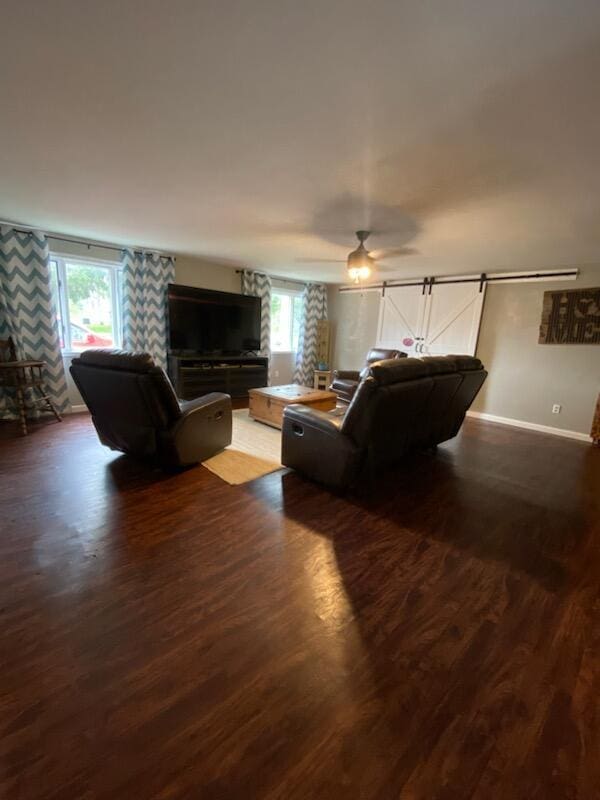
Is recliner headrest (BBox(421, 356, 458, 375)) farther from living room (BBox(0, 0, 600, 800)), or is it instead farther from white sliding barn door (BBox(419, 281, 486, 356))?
white sliding barn door (BBox(419, 281, 486, 356))

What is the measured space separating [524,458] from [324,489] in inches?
94.7

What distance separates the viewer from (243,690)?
46.8 inches

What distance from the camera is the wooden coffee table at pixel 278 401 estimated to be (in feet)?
12.9

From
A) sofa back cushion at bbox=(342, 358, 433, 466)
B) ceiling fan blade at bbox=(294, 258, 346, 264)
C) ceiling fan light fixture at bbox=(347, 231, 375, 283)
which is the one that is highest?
ceiling fan blade at bbox=(294, 258, 346, 264)

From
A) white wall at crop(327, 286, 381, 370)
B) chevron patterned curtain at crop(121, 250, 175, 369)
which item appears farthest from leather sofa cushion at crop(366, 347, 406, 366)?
chevron patterned curtain at crop(121, 250, 175, 369)

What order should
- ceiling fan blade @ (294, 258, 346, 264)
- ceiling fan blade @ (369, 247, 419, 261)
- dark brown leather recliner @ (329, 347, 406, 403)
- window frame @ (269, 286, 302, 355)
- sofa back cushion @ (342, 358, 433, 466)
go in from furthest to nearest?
window frame @ (269, 286, 302, 355) → dark brown leather recliner @ (329, 347, 406, 403) → ceiling fan blade @ (294, 258, 346, 264) → ceiling fan blade @ (369, 247, 419, 261) → sofa back cushion @ (342, 358, 433, 466)

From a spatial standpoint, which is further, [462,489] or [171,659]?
[462,489]

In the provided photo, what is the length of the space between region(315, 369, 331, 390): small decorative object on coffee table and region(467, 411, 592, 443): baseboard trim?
2564 millimetres

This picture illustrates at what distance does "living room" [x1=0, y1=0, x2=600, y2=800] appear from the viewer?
41.3 inches

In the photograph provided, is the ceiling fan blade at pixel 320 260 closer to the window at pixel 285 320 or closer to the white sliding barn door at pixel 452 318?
the window at pixel 285 320

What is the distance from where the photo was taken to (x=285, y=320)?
6805 mm

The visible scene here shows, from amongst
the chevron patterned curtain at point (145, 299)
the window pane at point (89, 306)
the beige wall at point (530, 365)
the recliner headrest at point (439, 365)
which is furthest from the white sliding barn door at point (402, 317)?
the window pane at point (89, 306)

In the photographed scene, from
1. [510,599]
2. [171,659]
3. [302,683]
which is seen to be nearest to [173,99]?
[171,659]

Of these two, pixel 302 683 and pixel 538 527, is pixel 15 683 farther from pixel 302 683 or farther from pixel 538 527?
pixel 538 527
